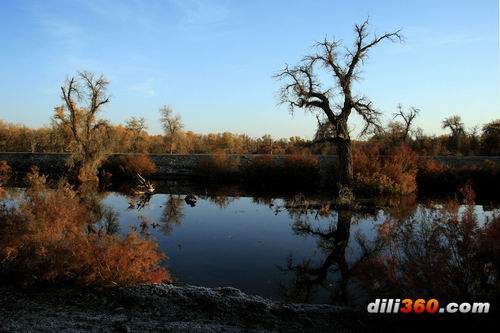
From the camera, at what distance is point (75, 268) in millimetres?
9344

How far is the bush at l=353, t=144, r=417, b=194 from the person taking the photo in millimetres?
28587

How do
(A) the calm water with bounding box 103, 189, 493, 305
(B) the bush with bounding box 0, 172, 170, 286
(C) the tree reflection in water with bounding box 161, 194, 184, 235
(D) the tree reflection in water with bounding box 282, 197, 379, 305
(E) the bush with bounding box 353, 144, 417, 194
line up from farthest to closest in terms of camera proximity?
(E) the bush with bounding box 353, 144, 417, 194 → (C) the tree reflection in water with bounding box 161, 194, 184, 235 → (D) the tree reflection in water with bounding box 282, 197, 379, 305 → (A) the calm water with bounding box 103, 189, 493, 305 → (B) the bush with bounding box 0, 172, 170, 286

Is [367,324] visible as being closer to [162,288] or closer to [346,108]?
[162,288]

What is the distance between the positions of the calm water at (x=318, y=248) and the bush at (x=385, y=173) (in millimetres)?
3406

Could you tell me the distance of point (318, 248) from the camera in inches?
605

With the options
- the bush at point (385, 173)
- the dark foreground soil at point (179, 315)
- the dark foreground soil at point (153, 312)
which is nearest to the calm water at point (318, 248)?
the dark foreground soil at point (179, 315)

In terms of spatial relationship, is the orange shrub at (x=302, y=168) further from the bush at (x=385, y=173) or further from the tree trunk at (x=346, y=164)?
the tree trunk at (x=346, y=164)

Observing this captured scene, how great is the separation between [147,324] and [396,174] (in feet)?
81.9

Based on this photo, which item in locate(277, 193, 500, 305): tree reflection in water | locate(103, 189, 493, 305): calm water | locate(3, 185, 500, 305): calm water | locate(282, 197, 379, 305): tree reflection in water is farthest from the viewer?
locate(282, 197, 379, 305): tree reflection in water

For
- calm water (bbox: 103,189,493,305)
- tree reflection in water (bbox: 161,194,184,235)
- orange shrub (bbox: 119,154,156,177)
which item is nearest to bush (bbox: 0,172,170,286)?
calm water (bbox: 103,189,493,305)

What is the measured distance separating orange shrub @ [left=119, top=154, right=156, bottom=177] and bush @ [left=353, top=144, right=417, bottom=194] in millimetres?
19985

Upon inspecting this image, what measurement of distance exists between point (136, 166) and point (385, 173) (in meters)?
23.2

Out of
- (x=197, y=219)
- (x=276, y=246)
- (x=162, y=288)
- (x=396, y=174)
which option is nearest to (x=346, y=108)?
(x=396, y=174)

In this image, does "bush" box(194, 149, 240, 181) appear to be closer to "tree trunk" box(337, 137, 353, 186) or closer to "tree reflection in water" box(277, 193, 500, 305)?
"tree trunk" box(337, 137, 353, 186)
